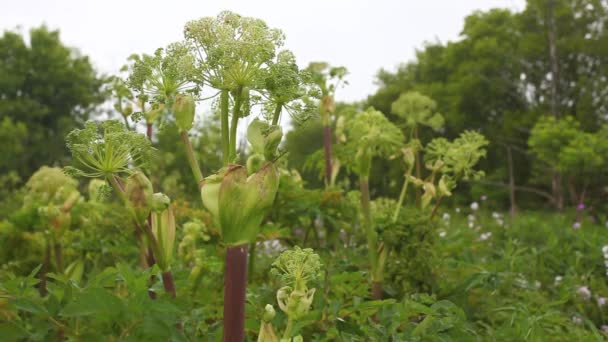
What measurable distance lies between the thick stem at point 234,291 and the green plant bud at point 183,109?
415 millimetres

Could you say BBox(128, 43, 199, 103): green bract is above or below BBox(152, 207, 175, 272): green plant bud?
above

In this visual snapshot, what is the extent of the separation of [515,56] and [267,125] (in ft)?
A: 76.7

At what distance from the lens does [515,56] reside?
2305cm

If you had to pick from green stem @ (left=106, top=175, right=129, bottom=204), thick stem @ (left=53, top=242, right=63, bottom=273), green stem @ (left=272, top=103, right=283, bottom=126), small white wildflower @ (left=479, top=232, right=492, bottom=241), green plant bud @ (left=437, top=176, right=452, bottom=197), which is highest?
green stem @ (left=272, top=103, right=283, bottom=126)

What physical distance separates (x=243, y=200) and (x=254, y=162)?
0.13m

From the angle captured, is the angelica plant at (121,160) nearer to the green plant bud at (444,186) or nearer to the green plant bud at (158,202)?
the green plant bud at (158,202)

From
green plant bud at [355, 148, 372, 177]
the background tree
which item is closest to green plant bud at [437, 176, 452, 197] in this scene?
green plant bud at [355, 148, 372, 177]

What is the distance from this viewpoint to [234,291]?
150 centimetres

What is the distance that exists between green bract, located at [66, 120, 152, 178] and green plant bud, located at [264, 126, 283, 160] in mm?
359

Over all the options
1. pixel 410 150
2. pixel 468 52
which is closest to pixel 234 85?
pixel 410 150

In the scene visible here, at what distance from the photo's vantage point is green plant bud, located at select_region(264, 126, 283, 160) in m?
1.53

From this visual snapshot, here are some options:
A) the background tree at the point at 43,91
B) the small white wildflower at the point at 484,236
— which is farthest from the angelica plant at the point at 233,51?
the background tree at the point at 43,91

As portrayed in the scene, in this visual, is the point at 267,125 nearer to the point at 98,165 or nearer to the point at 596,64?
the point at 98,165

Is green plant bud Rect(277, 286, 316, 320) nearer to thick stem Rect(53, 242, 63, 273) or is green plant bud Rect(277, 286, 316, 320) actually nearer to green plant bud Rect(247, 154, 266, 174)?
green plant bud Rect(247, 154, 266, 174)
